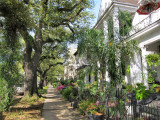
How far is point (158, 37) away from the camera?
26.4 feet

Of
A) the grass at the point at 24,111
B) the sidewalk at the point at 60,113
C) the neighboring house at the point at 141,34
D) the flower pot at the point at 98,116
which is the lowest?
the sidewalk at the point at 60,113

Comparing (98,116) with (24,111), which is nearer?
(98,116)

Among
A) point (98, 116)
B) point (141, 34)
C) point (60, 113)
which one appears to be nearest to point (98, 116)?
point (98, 116)

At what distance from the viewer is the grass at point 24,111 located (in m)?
6.74

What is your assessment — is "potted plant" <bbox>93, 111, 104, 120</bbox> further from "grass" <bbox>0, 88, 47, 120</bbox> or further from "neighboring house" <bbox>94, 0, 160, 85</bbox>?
"neighboring house" <bbox>94, 0, 160, 85</bbox>

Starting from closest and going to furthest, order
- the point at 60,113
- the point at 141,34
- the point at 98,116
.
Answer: the point at 98,116
the point at 60,113
the point at 141,34

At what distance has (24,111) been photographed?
789cm

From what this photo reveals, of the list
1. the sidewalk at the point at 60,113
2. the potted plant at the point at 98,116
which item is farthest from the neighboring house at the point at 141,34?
the sidewalk at the point at 60,113

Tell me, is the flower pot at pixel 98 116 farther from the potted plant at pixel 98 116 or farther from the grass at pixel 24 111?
the grass at pixel 24 111

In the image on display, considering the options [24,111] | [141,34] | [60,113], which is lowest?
[60,113]

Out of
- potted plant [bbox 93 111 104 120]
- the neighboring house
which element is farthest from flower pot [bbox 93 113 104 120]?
the neighboring house

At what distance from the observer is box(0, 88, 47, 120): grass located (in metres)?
6.74

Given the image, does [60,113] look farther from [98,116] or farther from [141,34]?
[141,34]

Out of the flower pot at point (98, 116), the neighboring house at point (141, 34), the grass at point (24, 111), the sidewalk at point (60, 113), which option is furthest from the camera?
the neighboring house at point (141, 34)
